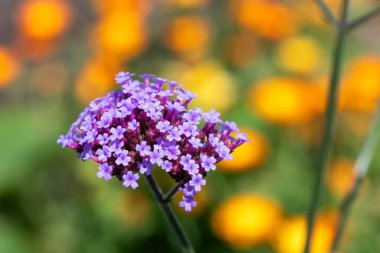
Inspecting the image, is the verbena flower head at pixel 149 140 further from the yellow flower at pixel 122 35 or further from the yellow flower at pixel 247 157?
the yellow flower at pixel 122 35

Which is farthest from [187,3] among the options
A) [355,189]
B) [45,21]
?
[355,189]

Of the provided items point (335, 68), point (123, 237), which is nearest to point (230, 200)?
point (123, 237)

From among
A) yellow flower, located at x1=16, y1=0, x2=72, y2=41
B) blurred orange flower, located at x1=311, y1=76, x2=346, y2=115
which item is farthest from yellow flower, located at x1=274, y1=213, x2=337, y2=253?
yellow flower, located at x1=16, y1=0, x2=72, y2=41

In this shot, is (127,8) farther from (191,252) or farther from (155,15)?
(191,252)

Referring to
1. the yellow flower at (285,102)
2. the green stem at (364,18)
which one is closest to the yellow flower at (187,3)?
the yellow flower at (285,102)

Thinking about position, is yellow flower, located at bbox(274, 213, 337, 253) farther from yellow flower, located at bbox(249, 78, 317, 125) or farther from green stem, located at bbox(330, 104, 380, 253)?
green stem, located at bbox(330, 104, 380, 253)
